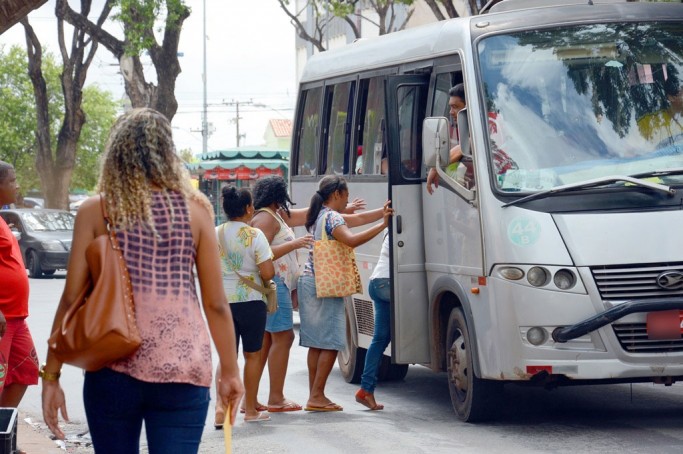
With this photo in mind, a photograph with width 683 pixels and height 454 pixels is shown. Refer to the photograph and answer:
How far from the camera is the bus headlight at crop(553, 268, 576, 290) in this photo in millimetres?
8938

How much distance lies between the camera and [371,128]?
11812 mm

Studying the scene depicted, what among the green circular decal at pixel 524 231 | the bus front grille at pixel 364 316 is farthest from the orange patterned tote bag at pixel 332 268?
the green circular decal at pixel 524 231

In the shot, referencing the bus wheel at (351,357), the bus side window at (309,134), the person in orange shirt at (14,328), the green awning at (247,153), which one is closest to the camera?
the person in orange shirt at (14,328)

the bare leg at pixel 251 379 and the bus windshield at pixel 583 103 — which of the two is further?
the bare leg at pixel 251 379

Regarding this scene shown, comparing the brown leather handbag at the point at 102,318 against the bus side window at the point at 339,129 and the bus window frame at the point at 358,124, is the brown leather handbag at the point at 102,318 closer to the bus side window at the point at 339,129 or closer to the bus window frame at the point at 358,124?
the bus window frame at the point at 358,124

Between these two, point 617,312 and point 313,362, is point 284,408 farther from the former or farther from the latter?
point 617,312

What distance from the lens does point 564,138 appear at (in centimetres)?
944

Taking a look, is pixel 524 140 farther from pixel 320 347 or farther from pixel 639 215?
pixel 320 347

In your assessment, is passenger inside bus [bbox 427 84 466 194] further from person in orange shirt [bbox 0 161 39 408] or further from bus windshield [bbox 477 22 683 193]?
person in orange shirt [bbox 0 161 39 408]

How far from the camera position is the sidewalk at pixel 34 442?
890cm

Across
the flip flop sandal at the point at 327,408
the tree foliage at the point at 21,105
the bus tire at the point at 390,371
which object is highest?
the tree foliage at the point at 21,105

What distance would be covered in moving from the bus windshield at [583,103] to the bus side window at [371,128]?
1.94 meters

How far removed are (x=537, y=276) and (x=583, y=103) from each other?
4.42ft

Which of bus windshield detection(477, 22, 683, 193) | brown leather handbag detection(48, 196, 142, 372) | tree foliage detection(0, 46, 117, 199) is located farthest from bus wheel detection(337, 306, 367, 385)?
tree foliage detection(0, 46, 117, 199)
